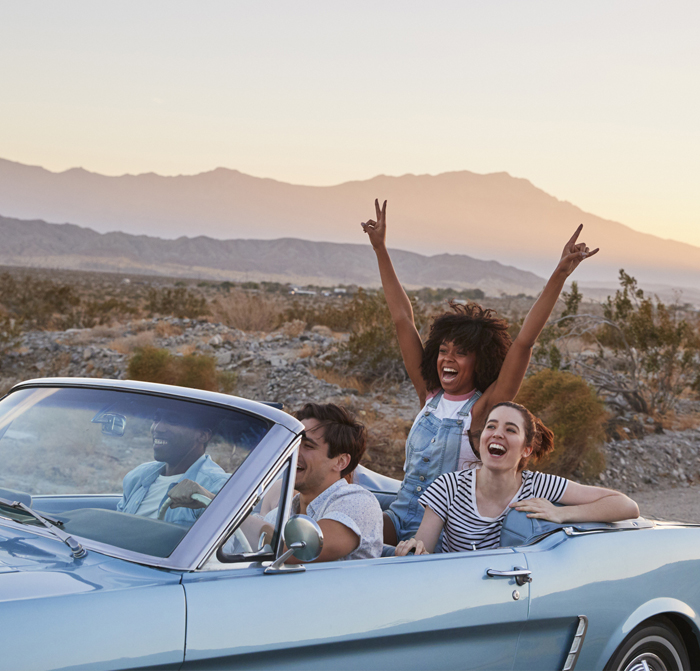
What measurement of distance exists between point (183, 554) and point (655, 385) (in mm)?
12628

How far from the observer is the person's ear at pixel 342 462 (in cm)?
314

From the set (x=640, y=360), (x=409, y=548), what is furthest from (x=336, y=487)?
(x=640, y=360)

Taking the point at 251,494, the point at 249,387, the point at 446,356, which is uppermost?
the point at 446,356

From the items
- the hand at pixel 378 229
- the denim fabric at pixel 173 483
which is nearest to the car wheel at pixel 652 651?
the denim fabric at pixel 173 483

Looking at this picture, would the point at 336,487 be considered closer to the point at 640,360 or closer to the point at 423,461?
the point at 423,461

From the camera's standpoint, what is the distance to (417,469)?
382cm

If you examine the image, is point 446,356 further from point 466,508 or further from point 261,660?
point 261,660

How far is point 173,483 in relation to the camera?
249 cm

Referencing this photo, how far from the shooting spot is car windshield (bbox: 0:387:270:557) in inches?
94.6

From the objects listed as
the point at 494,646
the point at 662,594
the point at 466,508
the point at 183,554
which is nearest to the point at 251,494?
the point at 183,554

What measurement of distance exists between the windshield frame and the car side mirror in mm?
176

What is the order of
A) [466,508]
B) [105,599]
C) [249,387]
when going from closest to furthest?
[105,599]
[466,508]
[249,387]

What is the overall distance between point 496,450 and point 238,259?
Result: 162m

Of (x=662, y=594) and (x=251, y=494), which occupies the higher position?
(x=251, y=494)
